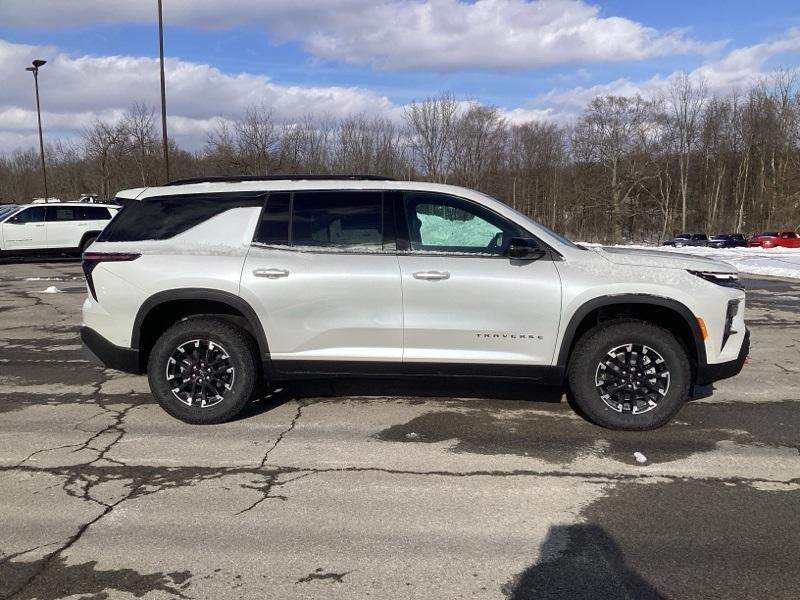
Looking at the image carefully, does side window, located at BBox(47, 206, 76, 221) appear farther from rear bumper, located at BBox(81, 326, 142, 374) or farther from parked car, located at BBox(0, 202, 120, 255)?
rear bumper, located at BBox(81, 326, 142, 374)

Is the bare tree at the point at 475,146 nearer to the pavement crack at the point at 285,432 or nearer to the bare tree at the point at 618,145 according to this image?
the bare tree at the point at 618,145

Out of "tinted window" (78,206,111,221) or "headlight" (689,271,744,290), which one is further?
"tinted window" (78,206,111,221)

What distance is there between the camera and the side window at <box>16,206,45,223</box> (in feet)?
62.1

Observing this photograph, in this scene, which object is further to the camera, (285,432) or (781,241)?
(781,241)

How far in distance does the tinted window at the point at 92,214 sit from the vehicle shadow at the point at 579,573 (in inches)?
769

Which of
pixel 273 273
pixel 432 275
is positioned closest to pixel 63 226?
pixel 273 273

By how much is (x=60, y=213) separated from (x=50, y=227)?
528mm

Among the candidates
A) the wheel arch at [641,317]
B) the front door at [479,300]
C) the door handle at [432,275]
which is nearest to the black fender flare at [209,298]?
the front door at [479,300]

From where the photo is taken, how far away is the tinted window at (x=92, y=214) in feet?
63.6

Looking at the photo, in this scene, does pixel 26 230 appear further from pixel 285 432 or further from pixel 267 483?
pixel 267 483

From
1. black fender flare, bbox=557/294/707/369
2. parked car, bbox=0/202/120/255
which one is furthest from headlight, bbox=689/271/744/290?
parked car, bbox=0/202/120/255

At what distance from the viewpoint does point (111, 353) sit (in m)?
5.02

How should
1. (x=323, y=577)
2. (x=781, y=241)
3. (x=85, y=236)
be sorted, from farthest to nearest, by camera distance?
(x=781, y=241)
(x=85, y=236)
(x=323, y=577)

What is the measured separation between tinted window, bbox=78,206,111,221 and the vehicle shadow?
19527 millimetres
